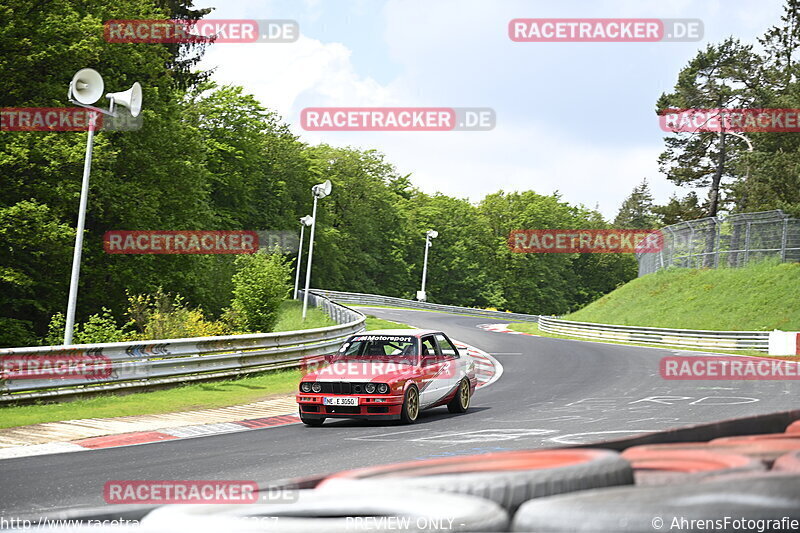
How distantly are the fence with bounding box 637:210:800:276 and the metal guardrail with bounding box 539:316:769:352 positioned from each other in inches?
362

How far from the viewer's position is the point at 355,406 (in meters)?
13.2

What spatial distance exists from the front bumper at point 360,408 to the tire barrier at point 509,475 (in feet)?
33.4

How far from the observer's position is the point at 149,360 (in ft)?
53.8

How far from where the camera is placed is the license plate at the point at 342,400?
43.4ft

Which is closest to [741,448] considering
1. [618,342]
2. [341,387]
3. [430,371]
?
[341,387]

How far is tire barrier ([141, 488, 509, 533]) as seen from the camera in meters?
2.21

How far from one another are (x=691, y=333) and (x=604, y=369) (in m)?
15.5

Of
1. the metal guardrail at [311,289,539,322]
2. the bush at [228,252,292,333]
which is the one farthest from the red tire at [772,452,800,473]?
the metal guardrail at [311,289,539,322]

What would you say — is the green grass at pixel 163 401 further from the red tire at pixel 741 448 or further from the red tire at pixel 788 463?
the red tire at pixel 788 463

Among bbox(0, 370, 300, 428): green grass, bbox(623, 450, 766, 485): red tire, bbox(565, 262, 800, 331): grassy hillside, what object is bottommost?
bbox(0, 370, 300, 428): green grass

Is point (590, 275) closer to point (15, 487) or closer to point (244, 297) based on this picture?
point (244, 297)

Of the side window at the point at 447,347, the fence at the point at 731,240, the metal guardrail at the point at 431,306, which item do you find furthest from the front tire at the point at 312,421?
the metal guardrail at the point at 431,306

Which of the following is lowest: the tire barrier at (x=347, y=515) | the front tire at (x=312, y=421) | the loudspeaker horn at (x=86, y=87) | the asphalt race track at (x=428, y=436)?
the front tire at (x=312, y=421)

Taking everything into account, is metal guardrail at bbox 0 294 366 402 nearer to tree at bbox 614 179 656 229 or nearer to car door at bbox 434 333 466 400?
car door at bbox 434 333 466 400
